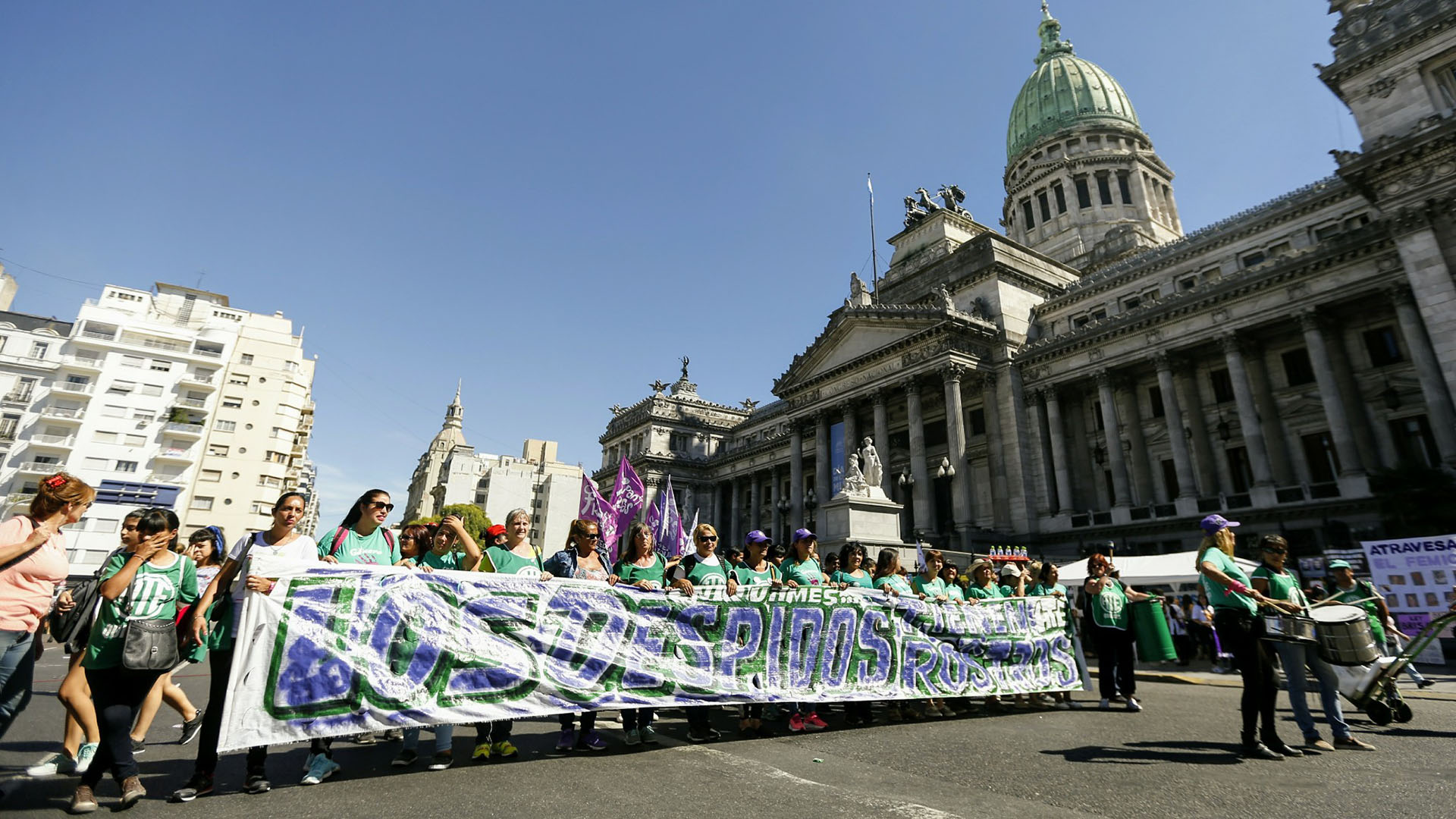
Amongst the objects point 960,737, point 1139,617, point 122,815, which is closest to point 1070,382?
point 1139,617

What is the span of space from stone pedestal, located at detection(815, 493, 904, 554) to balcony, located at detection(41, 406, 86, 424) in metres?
58.6

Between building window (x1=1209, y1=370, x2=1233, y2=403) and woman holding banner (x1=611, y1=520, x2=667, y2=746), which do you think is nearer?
woman holding banner (x1=611, y1=520, x2=667, y2=746)

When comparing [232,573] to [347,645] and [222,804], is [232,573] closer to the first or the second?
[347,645]

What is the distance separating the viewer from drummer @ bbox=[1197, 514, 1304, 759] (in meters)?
6.07

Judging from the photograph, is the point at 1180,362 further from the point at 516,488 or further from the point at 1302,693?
the point at 516,488

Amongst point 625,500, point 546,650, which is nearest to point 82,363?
point 625,500

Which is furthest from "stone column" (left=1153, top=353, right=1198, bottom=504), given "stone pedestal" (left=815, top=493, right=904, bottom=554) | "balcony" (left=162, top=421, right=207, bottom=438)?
"balcony" (left=162, top=421, right=207, bottom=438)

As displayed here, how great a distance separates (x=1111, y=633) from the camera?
30.1 feet

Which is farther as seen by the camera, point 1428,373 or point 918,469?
point 918,469

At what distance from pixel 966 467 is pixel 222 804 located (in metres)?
32.7

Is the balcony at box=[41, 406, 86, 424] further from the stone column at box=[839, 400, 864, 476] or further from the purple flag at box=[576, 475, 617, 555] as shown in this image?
the stone column at box=[839, 400, 864, 476]

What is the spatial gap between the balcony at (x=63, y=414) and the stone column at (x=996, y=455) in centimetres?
6357

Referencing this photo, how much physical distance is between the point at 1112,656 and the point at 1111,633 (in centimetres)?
32

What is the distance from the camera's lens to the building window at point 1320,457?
26281 mm
